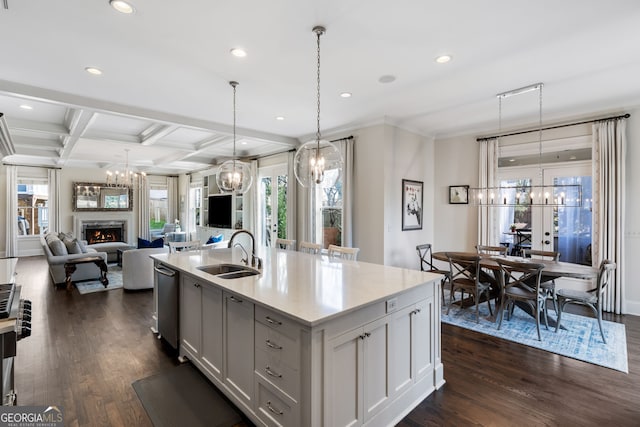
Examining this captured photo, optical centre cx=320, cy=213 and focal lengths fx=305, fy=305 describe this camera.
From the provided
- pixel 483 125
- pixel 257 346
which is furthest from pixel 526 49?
pixel 257 346

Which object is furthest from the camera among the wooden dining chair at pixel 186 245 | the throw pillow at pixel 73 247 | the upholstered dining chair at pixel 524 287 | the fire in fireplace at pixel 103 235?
the fire in fireplace at pixel 103 235

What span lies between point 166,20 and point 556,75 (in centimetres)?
394

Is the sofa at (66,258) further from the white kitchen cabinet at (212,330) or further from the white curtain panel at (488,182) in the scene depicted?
the white curtain panel at (488,182)

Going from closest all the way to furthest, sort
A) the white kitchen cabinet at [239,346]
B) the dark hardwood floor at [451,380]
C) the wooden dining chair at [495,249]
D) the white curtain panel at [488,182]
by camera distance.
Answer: the white kitchen cabinet at [239,346] < the dark hardwood floor at [451,380] < the wooden dining chair at [495,249] < the white curtain panel at [488,182]

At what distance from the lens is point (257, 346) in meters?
1.97

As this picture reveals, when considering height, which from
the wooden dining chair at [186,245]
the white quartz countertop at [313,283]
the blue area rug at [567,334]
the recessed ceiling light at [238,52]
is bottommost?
Answer: the blue area rug at [567,334]

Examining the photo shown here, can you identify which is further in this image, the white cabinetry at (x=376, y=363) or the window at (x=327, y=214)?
the window at (x=327, y=214)

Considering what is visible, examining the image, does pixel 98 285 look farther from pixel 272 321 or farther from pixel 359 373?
pixel 359 373

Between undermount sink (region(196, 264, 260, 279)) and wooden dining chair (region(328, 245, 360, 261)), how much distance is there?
3.92 feet

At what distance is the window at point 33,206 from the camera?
9297 millimetres

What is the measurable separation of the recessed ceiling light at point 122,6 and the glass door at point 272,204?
15.9 ft

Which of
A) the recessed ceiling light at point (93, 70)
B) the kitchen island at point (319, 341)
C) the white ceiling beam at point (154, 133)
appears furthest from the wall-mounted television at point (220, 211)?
the kitchen island at point (319, 341)

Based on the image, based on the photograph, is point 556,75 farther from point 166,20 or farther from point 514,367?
point 166,20

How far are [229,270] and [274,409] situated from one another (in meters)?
1.46
